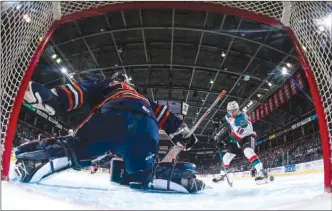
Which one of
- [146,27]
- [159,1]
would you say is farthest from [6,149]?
Answer: [146,27]

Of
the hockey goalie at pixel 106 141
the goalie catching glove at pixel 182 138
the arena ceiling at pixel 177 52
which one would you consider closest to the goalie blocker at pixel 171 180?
the hockey goalie at pixel 106 141

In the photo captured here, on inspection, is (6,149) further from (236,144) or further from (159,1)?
(236,144)

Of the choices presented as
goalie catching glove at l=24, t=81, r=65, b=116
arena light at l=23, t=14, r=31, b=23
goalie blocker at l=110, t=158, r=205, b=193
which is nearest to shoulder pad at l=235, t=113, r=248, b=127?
goalie blocker at l=110, t=158, r=205, b=193

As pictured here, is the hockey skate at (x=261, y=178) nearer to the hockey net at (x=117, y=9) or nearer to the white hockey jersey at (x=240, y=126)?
the white hockey jersey at (x=240, y=126)

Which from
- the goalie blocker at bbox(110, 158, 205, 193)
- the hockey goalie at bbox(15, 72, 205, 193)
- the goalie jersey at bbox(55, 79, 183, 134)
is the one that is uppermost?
the goalie jersey at bbox(55, 79, 183, 134)

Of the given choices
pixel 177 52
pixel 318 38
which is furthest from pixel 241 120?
pixel 177 52

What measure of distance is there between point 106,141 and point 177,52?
6.08 m

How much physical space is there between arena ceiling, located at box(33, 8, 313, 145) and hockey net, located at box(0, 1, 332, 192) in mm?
4391

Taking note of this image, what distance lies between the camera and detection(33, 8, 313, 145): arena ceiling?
620cm

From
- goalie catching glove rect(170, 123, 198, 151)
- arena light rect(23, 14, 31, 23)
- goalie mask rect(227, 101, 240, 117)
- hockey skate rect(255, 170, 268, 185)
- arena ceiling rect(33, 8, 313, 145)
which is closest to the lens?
arena light rect(23, 14, 31, 23)

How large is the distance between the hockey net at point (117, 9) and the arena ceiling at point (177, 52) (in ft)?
14.4

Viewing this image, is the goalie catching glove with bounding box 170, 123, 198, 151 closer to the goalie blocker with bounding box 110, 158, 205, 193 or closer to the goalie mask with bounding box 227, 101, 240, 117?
the goalie blocker with bounding box 110, 158, 205, 193

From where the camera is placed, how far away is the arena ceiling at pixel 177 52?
6199mm

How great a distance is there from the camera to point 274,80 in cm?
824
